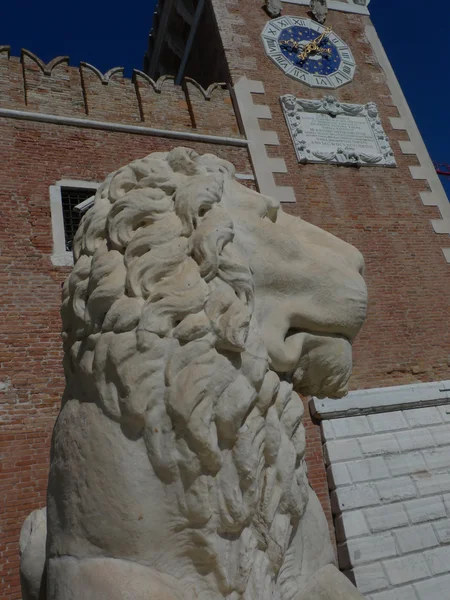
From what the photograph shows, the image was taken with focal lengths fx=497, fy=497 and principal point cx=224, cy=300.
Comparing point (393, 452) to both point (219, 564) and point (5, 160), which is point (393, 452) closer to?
point (219, 564)

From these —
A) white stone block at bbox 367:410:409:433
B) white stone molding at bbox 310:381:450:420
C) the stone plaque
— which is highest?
the stone plaque

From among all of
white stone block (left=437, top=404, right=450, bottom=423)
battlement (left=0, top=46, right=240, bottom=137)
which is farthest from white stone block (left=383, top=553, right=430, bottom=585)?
battlement (left=0, top=46, right=240, bottom=137)

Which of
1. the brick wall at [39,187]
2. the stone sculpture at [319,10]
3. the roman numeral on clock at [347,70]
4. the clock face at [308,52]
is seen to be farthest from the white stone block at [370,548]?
the stone sculpture at [319,10]

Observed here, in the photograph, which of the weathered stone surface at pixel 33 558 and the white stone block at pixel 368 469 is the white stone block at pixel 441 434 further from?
the weathered stone surface at pixel 33 558

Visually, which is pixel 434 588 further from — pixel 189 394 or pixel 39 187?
pixel 39 187

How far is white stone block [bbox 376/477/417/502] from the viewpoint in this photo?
19.3ft

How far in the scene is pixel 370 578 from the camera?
537 centimetres

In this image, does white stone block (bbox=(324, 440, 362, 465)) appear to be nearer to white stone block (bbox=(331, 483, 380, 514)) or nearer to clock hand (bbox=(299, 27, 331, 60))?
white stone block (bbox=(331, 483, 380, 514))

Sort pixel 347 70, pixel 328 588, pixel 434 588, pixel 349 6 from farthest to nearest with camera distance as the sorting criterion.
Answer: pixel 349 6
pixel 347 70
pixel 434 588
pixel 328 588

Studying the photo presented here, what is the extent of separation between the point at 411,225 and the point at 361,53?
13.0 feet

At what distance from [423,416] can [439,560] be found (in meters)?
1.71

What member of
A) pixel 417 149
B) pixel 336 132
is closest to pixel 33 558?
pixel 336 132

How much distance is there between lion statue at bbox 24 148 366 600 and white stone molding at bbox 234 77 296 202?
626 centimetres

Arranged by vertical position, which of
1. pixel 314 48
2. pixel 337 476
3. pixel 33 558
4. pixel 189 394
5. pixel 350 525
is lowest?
pixel 350 525
